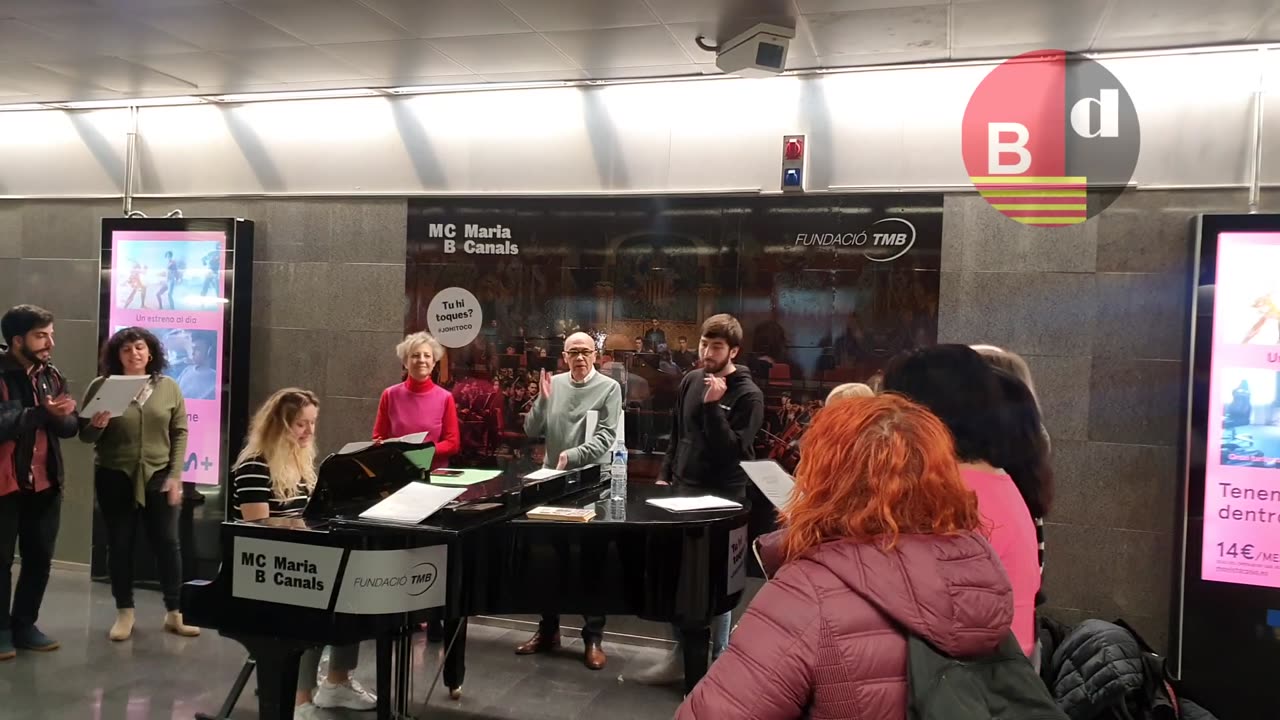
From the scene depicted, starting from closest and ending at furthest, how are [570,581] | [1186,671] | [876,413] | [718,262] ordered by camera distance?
[876,413] → [570,581] → [1186,671] → [718,262]

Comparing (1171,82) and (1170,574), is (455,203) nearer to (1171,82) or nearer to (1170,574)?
(1171,82)

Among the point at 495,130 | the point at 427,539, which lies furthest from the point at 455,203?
the point at 427,539

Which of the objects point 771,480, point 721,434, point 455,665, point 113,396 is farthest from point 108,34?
point 771,480

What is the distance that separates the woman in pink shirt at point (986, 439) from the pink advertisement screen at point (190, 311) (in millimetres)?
4921

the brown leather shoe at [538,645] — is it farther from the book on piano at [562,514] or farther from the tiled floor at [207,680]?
the book on piano at [562,514]

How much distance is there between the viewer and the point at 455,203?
18.0 feet

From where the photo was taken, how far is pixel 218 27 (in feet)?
14.4

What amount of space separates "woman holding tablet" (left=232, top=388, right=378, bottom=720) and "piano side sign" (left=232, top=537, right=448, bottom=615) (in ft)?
1.66

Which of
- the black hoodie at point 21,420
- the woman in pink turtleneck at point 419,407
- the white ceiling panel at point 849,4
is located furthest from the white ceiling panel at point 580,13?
the black hoodie at point 21,420

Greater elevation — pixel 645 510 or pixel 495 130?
pixel 495 130

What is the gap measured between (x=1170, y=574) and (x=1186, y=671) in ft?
1.46

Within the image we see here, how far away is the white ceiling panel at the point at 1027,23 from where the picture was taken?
375 centimetres

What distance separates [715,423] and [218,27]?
3032 mm

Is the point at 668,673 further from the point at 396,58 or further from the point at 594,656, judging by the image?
the point at 396,58
